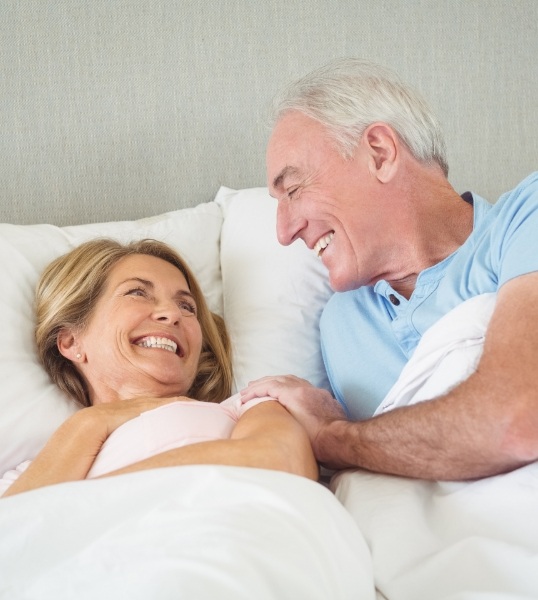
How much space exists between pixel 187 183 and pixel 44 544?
1266 millimetres

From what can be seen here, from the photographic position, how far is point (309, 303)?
189 cm

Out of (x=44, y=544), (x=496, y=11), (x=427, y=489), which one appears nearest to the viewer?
(x=44, y=544)

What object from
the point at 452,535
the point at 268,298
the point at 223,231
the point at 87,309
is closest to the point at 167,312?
the point at 87,309

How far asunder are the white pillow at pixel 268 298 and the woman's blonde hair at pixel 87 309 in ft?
0.16

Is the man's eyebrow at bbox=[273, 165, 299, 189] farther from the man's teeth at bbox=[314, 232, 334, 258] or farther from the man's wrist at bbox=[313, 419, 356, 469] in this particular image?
the man's wrist at bbox=[313, 419, 356, 469]

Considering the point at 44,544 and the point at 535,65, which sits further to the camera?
the point at 535,65

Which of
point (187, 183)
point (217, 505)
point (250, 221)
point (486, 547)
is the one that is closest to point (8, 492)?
point (217, 505)

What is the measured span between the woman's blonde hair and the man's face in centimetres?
26

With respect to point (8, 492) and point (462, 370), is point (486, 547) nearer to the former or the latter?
point (462, 370)

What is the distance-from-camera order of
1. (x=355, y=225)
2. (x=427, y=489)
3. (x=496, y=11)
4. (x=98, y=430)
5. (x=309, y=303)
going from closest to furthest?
1. (x=427, y=489)
2. (x=98, y=430)
3. (x=355, y=225)
4. (x=309, y=303)
5. (x=496, y=11)

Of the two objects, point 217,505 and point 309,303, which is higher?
point 217,505

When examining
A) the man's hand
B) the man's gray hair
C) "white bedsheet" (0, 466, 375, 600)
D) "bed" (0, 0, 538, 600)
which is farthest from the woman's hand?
the man's gray hair

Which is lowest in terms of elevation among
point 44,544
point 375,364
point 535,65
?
point 375,364

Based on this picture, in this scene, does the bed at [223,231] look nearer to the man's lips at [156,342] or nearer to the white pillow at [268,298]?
the white pillow at [268,298]
